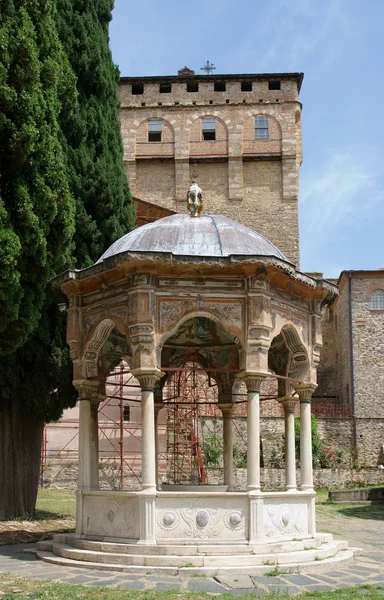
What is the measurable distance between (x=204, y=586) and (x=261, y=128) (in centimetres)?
3322

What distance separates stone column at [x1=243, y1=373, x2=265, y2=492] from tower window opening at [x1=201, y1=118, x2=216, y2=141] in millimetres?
30343

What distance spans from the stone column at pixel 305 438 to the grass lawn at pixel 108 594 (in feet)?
10.2

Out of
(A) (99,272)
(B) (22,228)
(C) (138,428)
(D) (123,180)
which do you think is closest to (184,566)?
(A) (99,272)

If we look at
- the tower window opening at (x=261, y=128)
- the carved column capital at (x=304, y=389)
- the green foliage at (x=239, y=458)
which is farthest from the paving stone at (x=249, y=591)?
the tower window opening at (x=261, y=128)

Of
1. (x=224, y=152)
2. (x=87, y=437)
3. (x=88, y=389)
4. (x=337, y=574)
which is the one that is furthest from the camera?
(x=224, y=152)

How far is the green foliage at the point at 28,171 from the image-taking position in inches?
437

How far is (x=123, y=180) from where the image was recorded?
18094 millimetres

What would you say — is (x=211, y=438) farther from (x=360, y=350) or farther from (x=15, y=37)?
(x=15, y=37)

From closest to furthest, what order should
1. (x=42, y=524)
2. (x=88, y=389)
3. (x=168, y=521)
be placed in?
(x=168, y=521)
(x=88, y=389)
(x=42, y=524)

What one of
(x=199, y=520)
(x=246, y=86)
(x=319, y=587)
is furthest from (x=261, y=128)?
(x=319, y=587)

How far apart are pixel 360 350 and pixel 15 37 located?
25.5m

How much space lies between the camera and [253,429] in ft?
33.0

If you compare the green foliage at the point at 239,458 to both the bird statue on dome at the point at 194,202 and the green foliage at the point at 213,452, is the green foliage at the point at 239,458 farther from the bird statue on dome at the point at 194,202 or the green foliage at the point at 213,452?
the bird statue on dome at the point at 194,202

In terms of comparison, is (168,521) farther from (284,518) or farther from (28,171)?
(28,171)
